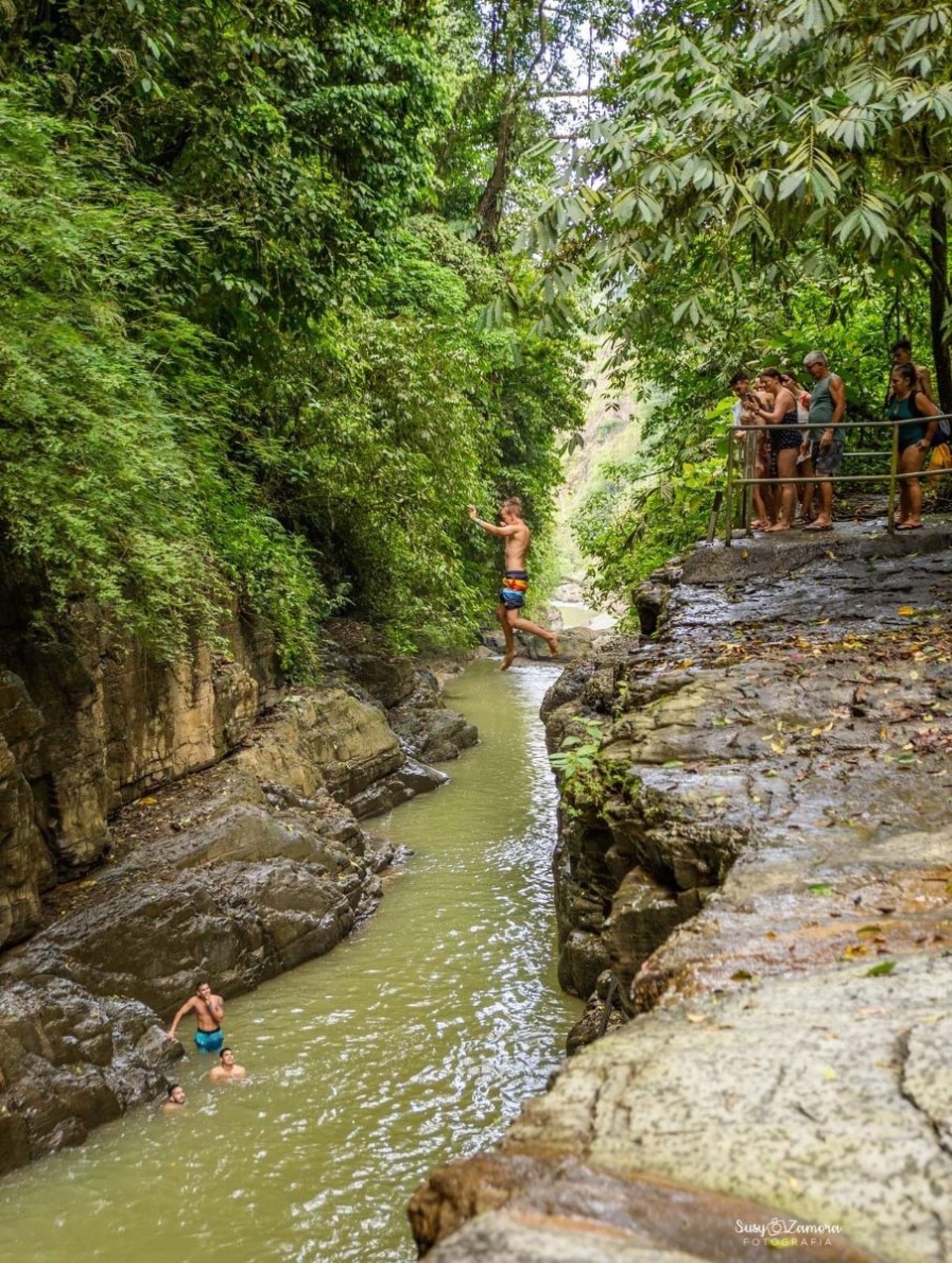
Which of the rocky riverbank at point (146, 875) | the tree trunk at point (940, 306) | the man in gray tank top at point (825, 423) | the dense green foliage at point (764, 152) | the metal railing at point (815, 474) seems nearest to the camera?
the dense green foliage at point (764, 152)

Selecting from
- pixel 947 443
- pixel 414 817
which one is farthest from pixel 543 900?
pixel 947 443

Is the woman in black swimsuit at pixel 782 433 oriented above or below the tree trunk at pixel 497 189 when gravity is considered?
below

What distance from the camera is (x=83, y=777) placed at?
912 centimetres

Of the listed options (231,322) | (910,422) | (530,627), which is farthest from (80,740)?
(910,422)

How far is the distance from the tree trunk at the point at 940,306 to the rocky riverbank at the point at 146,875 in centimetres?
894

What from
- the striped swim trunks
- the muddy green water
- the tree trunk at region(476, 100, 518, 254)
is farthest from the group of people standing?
the tree trunk at region(476, 100, 518, 254)

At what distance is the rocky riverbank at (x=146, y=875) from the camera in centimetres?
748

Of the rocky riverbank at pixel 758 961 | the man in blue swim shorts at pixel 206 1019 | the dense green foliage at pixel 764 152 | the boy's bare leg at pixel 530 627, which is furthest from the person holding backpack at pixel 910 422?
the man in blue swim shorts at pixel 206 1019

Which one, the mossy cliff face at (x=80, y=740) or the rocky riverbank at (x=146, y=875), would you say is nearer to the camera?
the rocky riverbank at (x=146, y=875)

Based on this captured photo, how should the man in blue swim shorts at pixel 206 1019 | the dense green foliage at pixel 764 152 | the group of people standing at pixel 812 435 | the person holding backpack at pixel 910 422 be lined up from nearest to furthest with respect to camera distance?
1. the dense green foliage at pixel 764 152
2. the man in blue swim shorts at pixel 206 1019
3. the person holding backpack at pixel 910 422
4. the group of people standing at pixel 812 435

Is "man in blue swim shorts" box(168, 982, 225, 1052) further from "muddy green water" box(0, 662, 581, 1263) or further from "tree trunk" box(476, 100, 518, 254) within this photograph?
"tree trunk" box(476, 100, 518, 254)

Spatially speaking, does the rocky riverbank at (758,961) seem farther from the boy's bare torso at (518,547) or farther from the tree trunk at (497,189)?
the tree trunk at (497,189)

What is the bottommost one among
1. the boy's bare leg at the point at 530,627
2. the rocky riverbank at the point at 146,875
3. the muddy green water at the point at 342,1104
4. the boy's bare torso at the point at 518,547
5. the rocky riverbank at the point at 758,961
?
Answer: the muddy green water at the point at 342,1104

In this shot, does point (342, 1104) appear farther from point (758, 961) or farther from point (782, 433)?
point (782, 433)
